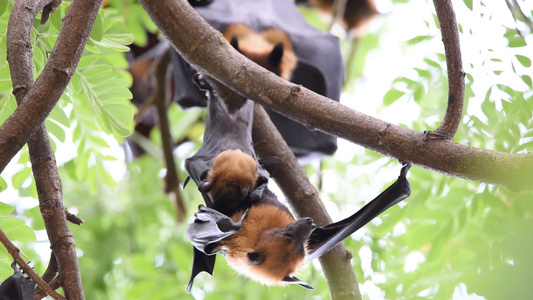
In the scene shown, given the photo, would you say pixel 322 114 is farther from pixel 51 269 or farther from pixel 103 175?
pixel 103 175

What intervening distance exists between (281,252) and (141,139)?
3.28 m

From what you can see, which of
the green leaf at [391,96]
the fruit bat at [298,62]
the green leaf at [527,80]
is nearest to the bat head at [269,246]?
the green leaf at [391,96]

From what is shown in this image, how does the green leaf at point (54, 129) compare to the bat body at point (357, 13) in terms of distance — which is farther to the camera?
the bat body at point (357, 13)

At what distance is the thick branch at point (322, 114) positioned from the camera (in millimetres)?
1771

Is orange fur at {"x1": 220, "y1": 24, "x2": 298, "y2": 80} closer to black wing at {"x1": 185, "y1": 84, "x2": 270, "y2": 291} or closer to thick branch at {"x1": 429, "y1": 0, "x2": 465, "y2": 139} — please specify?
black wing at {"x1": 185, "y1": 84, "x2": 270, "y2": 291}

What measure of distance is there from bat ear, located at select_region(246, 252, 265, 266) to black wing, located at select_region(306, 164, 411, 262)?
206 millimetres

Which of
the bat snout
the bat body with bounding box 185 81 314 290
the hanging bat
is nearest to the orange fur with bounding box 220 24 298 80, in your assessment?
the bat body with bounding box 185 81 314 290

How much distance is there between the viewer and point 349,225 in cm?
249

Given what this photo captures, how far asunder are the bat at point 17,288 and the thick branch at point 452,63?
1.41m

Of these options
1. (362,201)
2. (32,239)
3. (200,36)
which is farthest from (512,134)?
(32,239)

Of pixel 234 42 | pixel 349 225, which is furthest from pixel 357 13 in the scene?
pixel 349 225

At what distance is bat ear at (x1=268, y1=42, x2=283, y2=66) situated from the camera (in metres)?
3.46

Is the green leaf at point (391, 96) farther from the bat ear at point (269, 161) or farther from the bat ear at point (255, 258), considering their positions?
the bat ear at point (255, 258)

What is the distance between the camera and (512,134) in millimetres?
2568
